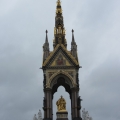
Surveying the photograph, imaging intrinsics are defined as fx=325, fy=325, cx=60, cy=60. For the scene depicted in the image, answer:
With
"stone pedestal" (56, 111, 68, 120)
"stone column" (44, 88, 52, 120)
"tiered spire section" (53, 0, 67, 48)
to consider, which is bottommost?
"stone pedestal" (56, 111, 68, 120)

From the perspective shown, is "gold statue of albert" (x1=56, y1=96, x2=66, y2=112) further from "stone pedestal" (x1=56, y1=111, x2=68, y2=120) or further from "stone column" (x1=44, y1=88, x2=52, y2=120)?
"stone column" (x1=44, y1=88, x2=52, y2=120)

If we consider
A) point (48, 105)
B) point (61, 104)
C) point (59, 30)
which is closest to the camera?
point (48, 105)

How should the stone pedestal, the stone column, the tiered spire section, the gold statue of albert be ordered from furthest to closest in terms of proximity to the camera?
the tiered spire section < the gold statue of albert < the stone column < the stone pedestal

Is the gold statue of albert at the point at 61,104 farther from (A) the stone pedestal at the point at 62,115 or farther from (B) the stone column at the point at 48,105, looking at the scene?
(B) the stone column at the point at 48,105

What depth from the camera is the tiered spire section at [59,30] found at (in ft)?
87.1

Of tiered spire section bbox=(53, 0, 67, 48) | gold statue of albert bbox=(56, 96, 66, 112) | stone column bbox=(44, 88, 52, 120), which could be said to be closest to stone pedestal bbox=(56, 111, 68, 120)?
gold statue of albert bbox=(56, 96, 66, 112)

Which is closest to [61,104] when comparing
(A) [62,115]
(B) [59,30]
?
(A) [62,115]

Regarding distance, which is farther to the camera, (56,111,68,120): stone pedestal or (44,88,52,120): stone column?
(44,88,52,120): stone column

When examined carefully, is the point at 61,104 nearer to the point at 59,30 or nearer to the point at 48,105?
the point at 48,105

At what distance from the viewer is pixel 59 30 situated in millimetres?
27156

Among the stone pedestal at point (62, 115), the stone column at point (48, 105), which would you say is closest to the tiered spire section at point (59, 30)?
the stone column at point (48, 105)

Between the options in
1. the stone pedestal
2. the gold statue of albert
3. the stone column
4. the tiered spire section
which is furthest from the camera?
the tiered spire section

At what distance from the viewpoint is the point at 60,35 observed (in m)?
26.8

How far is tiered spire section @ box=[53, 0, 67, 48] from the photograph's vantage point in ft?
87.1
